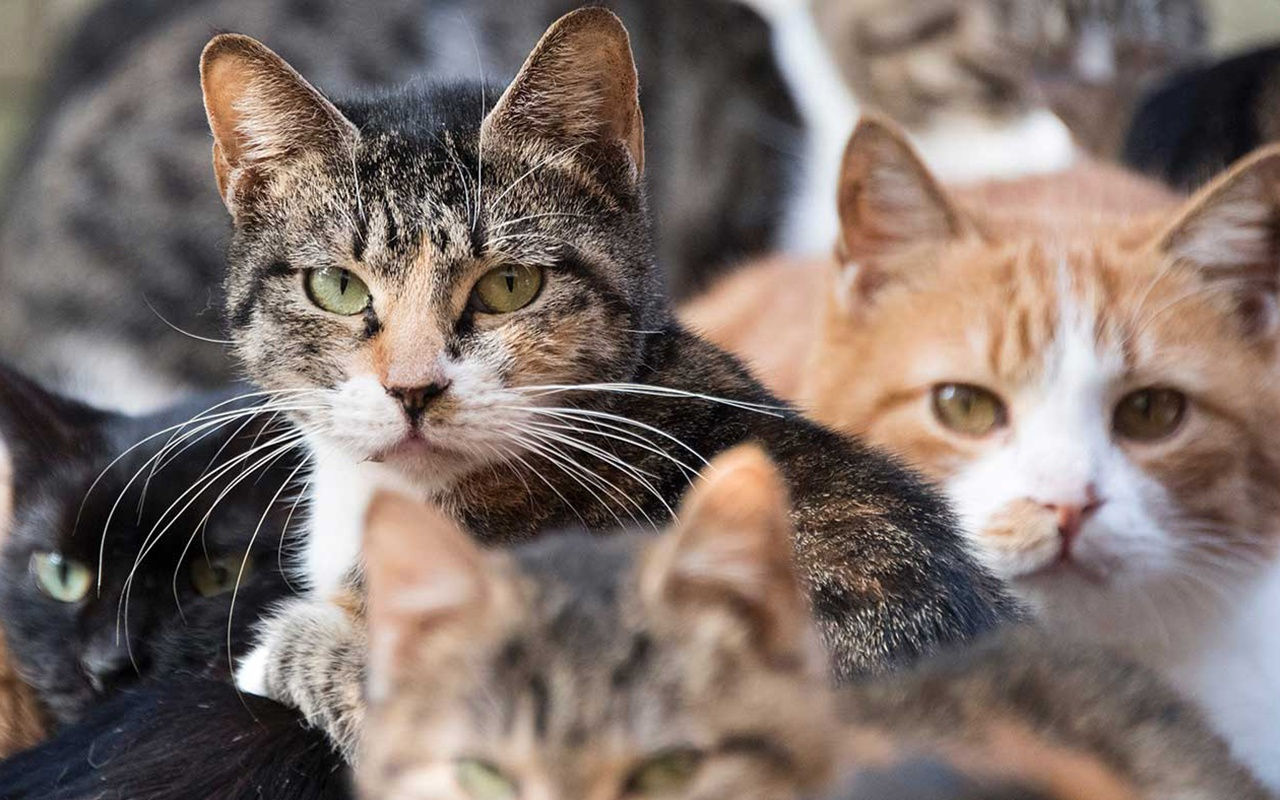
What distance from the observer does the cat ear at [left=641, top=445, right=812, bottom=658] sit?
2.50ft

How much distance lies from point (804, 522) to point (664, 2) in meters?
1.89

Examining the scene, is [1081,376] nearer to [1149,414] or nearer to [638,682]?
[1149,414]

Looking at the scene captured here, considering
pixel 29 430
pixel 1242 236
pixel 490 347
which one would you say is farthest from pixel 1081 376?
pixel 29 430

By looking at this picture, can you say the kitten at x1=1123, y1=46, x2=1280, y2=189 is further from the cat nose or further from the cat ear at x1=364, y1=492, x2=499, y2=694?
the cat ear at x1=364, y1=492, x2=499, y2=694

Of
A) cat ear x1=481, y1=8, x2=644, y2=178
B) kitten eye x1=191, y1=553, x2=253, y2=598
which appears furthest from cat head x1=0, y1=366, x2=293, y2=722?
cat ear x1=481, y1=8, x2=644, y2=178

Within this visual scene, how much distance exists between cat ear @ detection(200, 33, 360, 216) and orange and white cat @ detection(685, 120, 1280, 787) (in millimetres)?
552

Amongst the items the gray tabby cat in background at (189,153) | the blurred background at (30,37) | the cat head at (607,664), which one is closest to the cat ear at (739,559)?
the cat head at (607,664)

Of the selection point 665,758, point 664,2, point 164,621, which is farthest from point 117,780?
point 664,2

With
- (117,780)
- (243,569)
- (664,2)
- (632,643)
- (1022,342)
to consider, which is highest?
(664,2)

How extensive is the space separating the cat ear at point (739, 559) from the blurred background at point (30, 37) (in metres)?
2.71

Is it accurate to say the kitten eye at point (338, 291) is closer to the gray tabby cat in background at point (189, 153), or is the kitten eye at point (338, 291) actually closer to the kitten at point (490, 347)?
the kitten at point (490, 347)

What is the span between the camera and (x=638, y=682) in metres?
0.77

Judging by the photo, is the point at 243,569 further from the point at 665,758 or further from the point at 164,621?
the point at 665,758

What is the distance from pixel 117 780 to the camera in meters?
1.12
